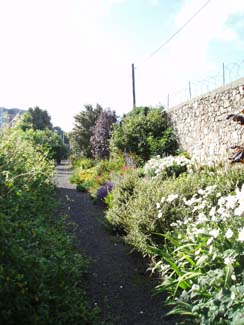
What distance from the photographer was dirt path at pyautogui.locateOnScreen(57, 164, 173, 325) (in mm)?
3092

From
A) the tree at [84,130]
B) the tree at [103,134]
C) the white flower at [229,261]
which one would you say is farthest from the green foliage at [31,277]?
the tree at [84,130]

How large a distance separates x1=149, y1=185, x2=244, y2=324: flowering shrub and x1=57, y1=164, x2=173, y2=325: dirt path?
0.74 feet

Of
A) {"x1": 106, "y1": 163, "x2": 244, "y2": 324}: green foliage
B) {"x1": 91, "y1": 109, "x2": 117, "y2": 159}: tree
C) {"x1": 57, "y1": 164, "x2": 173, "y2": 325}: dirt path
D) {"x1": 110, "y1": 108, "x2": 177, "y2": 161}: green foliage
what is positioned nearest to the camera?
{"x1": 106, "y1": 163, "x2": 244, "y2": 324}: green foliage

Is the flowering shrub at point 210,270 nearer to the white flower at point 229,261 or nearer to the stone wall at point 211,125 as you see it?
the white flower at point 229,261

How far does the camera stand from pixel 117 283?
376 centimetres

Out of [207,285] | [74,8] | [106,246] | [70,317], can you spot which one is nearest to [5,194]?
Result: [70,317]

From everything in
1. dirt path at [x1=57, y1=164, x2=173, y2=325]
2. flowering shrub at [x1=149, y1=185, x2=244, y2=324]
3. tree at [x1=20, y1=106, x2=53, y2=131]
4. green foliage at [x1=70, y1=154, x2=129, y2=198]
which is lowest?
dirt path at [x1=57, y1=164, x2=173, y2=325]

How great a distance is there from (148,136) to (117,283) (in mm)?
7567

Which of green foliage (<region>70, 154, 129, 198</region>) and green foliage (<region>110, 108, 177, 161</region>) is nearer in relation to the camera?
green foliage (<region>70, 154, 129, 198</region>)

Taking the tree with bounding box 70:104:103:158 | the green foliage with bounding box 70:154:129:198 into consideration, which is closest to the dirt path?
the green foliage with bounding box 70:154:129:198

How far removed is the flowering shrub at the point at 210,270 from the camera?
235 cm

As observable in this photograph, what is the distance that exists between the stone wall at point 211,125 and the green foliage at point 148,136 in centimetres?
46

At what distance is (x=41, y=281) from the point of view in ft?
7.48

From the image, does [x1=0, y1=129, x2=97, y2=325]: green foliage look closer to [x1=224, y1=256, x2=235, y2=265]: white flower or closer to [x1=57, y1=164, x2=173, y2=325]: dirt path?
[x1=57, y1=164, x2=173, y2=325]: dirt path
